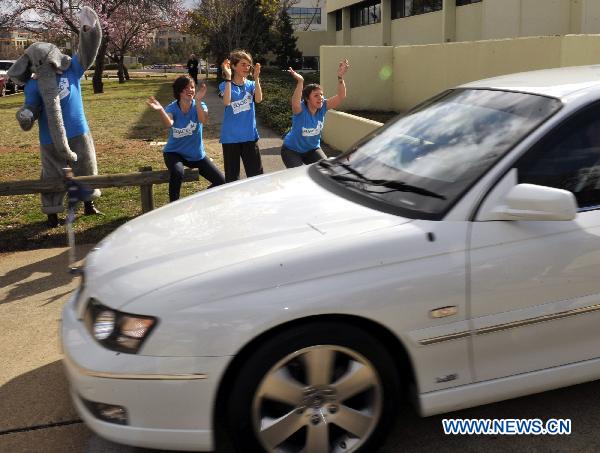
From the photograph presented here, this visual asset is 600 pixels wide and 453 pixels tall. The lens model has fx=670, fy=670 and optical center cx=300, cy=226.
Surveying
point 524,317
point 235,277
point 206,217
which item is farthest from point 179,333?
point 524,317

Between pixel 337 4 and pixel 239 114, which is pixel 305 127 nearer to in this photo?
pixel 239 114

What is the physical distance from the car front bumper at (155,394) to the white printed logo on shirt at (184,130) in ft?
13.5

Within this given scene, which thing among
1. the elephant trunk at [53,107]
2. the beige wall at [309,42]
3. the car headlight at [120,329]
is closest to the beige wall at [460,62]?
the elephant trunk at [53,107]

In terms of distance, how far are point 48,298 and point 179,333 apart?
2.94m

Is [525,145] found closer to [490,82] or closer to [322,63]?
[490,82]

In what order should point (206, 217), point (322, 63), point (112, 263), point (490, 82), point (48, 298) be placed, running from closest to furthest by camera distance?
point (112, 263) < point (206, 217) < point (490, 82) < point (48, 298) < point (322, 63)

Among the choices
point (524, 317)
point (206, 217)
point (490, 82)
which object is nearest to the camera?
point (524, 317)

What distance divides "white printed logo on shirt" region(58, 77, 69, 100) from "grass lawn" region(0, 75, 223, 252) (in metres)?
1.35

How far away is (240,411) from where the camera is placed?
262 cm

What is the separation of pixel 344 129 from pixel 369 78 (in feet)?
13.1

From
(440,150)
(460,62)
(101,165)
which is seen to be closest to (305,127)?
(440,150)

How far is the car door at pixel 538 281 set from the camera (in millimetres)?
2816

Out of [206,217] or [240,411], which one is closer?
[240,411]

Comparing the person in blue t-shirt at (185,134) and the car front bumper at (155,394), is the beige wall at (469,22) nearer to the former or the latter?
the person in blue t-shirt at (185,134)
